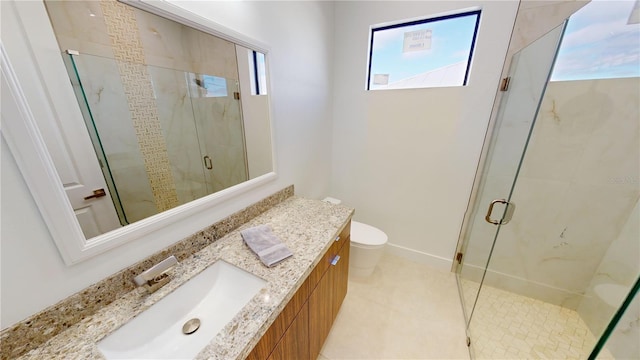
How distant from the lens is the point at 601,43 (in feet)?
3.92

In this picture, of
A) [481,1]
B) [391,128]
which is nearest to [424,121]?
[391,128]

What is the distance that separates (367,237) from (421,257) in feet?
2.63

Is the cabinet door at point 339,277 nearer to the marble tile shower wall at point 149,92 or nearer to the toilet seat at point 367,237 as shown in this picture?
the toilet seat at point 367,237

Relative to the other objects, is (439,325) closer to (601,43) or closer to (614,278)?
(614,278)

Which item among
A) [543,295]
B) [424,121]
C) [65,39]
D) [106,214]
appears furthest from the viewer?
[424,121]

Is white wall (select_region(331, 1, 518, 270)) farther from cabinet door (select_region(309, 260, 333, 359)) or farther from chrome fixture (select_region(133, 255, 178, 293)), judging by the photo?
chrome fixture (select_region(133, 255, 178, 293))

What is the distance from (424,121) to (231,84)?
5.04ft

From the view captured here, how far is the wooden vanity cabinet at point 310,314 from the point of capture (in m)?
0.74

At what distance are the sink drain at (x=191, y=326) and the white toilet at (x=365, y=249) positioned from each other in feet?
3.88

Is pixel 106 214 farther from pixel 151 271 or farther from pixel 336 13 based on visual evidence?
pixel 336 13

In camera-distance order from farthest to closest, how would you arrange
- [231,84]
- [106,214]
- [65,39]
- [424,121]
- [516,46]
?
[424,121], [516,46], [231,84], [106,214], [65,39]

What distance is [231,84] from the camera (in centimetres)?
115

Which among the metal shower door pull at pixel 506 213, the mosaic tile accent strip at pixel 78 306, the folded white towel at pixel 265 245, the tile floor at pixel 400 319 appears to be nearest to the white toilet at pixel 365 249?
the tile floor at pixel 400 319

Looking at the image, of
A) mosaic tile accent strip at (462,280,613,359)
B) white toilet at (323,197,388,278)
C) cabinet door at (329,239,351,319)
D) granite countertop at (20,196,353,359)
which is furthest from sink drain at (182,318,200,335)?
mosaic tile accent strip at (462,280,613,359)
